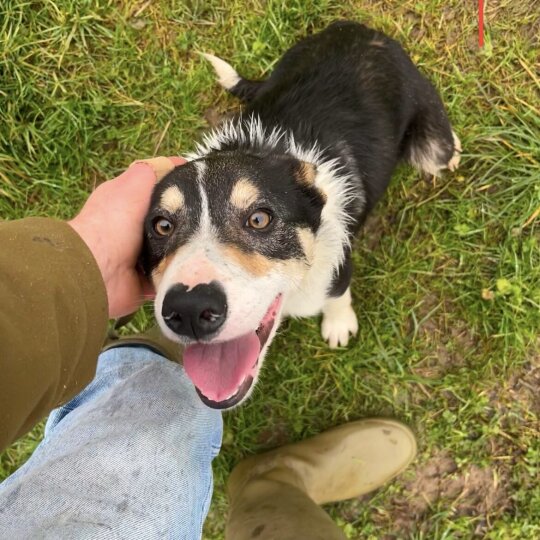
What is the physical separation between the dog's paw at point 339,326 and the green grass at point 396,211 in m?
→ 0.12

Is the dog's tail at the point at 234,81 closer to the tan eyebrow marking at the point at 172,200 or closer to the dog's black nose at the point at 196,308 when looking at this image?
the tan eyebrow marking at the point at 172,200

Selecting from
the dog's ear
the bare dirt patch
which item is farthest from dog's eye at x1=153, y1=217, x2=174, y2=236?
the bare dirt patch

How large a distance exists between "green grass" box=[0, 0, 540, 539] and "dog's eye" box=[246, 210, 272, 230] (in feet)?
6.04

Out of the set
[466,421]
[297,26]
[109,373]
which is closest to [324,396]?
[466,421]

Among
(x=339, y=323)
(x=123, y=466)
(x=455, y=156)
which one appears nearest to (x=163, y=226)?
(x=123, y=466)

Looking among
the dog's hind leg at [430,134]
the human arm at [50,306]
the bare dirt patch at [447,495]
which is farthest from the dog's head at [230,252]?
the bare dirt patch at [447,495]

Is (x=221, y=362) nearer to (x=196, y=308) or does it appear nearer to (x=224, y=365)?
(x=224, y=365)

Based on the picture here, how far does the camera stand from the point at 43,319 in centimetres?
251

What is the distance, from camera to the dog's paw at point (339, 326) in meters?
4.62

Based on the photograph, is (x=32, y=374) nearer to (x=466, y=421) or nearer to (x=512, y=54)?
(x=466, y=421)

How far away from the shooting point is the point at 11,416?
2.37 meters

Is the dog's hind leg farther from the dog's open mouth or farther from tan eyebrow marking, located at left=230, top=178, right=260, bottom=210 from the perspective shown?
the dog's open mouth

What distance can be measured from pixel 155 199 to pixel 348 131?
1.48 metres

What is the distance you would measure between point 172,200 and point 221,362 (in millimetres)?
967
